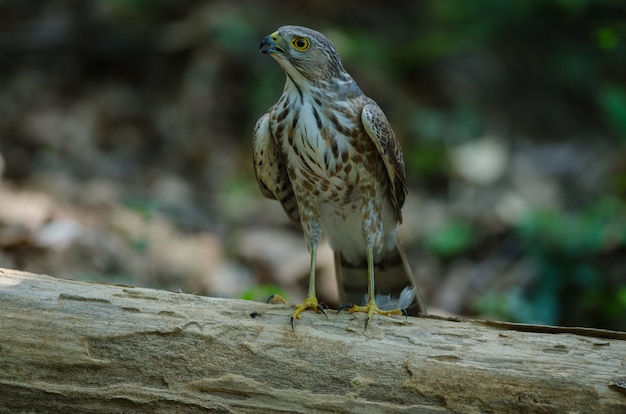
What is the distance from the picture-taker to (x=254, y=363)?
146 inches

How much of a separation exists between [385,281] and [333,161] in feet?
3.78

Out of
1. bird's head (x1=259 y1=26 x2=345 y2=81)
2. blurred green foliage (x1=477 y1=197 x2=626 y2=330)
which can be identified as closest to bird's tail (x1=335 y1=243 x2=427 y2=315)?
bird's head (x1=259 y1=26 x2=345 y2=81)

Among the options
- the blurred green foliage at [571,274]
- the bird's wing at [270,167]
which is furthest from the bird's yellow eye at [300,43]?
the blurred green foliage at [571,274]

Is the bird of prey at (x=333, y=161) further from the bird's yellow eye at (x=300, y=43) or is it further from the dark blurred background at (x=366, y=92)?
the dark blurred background at (x=366, y=92)

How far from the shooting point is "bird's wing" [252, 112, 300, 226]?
481 cm

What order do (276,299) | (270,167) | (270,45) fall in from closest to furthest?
(270,45), (276,299), (270,167)

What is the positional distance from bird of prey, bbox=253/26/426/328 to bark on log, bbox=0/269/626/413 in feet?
1.46

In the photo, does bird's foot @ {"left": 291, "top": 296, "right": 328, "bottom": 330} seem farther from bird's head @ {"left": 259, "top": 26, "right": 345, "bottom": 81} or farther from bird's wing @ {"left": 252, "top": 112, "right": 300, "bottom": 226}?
bird's head @ {"left": 259, "top": 26, "right": 345, "bottom": 81}

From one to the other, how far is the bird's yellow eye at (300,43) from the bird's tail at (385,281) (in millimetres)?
1632

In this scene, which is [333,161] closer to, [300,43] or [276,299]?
[300,43]

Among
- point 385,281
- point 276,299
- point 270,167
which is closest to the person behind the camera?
point 276,299

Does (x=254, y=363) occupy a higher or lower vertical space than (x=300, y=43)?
lower

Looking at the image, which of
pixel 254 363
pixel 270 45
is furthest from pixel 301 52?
pixel 254 363

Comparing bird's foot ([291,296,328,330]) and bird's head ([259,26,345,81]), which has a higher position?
bird's head ([259,26,345,81])
